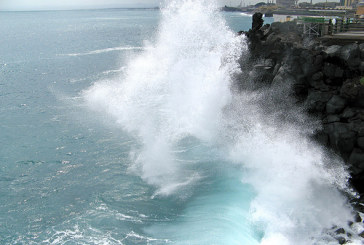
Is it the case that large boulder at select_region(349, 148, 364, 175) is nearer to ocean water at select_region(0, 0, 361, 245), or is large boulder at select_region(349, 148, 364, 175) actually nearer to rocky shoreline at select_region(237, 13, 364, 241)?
rocky shoreline at select_region(237, 13, 364, 241)

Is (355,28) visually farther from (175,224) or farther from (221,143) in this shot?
(175,224)

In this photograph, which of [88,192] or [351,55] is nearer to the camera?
[88,192]

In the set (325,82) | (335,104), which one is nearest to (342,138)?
(335,104)

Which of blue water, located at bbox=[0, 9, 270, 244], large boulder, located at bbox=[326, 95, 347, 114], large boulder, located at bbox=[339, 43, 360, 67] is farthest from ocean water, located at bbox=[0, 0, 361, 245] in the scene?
large boulder, located at bbox=[339, 43, 360, 67]

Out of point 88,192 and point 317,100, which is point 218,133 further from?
point 88,192

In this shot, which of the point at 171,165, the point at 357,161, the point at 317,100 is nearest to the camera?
the point at 357,161

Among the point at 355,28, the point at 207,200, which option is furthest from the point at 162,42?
the point at 207,200
